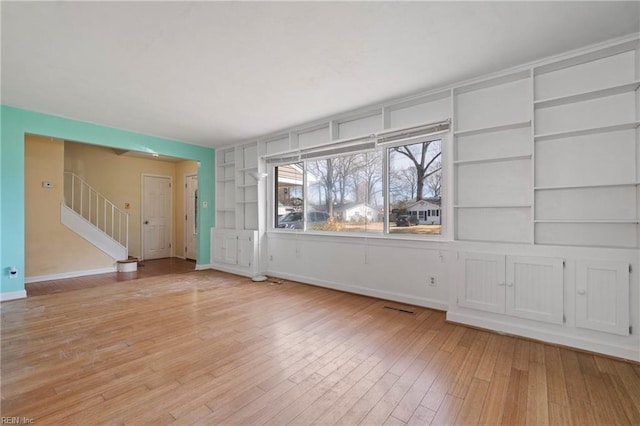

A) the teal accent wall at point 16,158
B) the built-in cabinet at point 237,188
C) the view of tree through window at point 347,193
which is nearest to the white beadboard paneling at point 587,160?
the view of tree through window at point 347,193

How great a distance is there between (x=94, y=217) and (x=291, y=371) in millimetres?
6224

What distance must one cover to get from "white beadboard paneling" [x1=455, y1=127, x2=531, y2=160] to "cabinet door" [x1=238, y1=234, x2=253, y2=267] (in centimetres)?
379

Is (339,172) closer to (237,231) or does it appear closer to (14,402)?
(237,231)

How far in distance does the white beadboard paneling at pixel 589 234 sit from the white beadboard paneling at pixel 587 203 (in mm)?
81

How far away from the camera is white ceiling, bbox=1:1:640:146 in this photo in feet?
6.66

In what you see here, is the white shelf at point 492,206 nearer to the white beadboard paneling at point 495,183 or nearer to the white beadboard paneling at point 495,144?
the white beadboard paneling at point 495,183

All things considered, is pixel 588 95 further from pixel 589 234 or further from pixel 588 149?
pixel 589 234

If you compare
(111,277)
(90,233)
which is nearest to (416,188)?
(111,277)

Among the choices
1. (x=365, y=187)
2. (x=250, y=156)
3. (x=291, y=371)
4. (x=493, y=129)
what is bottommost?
(x=291, y=371)

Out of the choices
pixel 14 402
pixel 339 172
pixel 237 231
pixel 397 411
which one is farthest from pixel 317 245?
pixel 14 402

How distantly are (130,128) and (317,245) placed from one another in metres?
3.70

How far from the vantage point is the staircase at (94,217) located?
17.7 feet

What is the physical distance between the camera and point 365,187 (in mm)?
4227

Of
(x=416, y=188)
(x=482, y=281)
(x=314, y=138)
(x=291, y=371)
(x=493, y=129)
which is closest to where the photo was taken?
(x=291, y=371)
